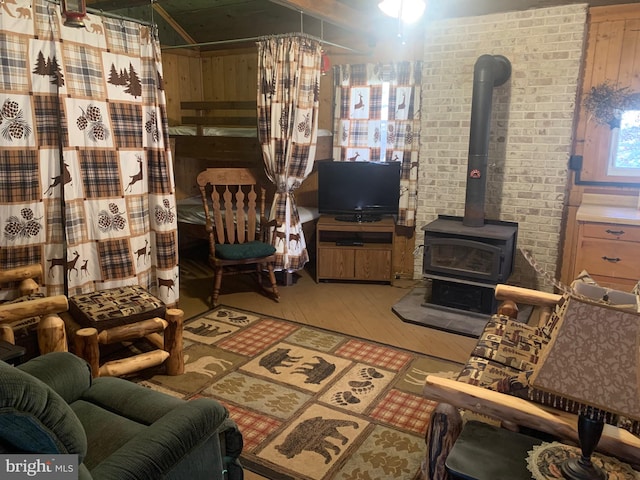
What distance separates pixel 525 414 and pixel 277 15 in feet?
15.2

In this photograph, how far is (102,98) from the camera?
3.24 metres

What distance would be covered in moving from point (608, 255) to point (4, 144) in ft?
13.2

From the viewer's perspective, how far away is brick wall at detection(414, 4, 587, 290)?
160 inches

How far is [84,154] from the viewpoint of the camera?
3.19 metres

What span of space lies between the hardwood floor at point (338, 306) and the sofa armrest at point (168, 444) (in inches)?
80.5

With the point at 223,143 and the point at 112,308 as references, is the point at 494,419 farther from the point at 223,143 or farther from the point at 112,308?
the point at 223,143

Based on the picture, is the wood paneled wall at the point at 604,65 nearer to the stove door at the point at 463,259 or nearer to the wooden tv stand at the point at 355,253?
the stove door at the point at 463,259

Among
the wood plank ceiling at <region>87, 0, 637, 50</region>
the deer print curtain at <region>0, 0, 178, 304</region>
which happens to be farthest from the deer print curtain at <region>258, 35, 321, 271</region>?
the deer print curtain at <region>0, 0, 178, 304</region>

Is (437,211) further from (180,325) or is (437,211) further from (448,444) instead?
(448,444)

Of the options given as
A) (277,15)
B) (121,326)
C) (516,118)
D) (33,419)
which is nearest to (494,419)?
(33,419)

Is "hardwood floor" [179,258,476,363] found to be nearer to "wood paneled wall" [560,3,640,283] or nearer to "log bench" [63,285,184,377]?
"log bench" [63,285,184,377]

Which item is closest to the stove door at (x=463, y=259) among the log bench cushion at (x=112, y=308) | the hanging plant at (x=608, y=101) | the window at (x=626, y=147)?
the window at (x=626, y=147)

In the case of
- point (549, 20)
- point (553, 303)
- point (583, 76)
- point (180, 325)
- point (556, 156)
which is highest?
point (549, 20)

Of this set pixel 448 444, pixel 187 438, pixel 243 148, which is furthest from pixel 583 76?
pixel 187 438
